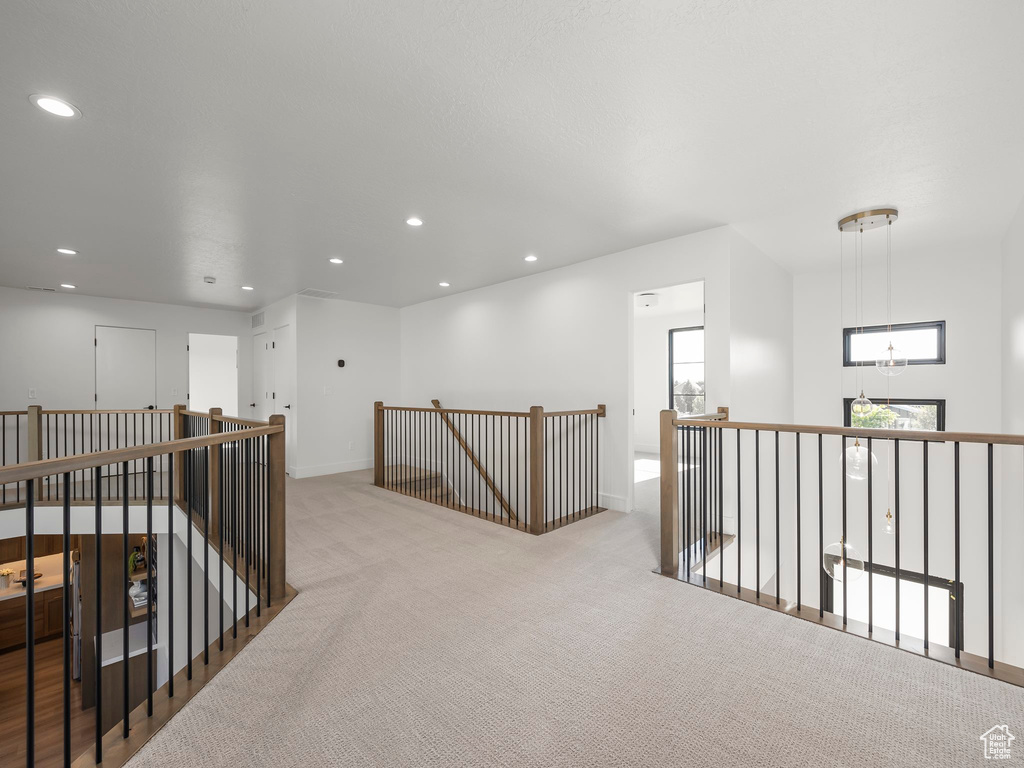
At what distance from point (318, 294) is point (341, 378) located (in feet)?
4.14

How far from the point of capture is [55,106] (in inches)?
87.4

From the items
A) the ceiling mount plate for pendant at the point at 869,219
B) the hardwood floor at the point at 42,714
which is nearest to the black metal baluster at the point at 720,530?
the ceiling mount plate for pendant at the point at 869,219

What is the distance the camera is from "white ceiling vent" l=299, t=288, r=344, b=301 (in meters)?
6.24

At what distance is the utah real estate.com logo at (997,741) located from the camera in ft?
5.12

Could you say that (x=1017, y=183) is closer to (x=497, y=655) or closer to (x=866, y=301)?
(x=866, y=301)

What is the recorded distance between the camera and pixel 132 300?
675 cm

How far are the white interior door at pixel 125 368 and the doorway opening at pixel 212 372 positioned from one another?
5.80ft

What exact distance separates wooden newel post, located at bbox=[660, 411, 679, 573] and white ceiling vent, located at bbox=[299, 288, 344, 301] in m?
5.03

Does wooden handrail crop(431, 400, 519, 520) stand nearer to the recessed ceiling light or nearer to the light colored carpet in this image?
the light colored carpet

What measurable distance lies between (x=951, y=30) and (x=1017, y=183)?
2.21 meters

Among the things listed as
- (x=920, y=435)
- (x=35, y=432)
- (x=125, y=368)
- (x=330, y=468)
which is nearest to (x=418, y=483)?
(x=330, y=468)

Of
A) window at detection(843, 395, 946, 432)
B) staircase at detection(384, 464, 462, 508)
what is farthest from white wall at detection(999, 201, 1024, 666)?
staircase at detection(384, 464, 462, 508)

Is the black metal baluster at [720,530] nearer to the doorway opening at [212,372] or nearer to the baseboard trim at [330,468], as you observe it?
the baseboard trim at [330,468]

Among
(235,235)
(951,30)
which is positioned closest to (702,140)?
(951,30)
